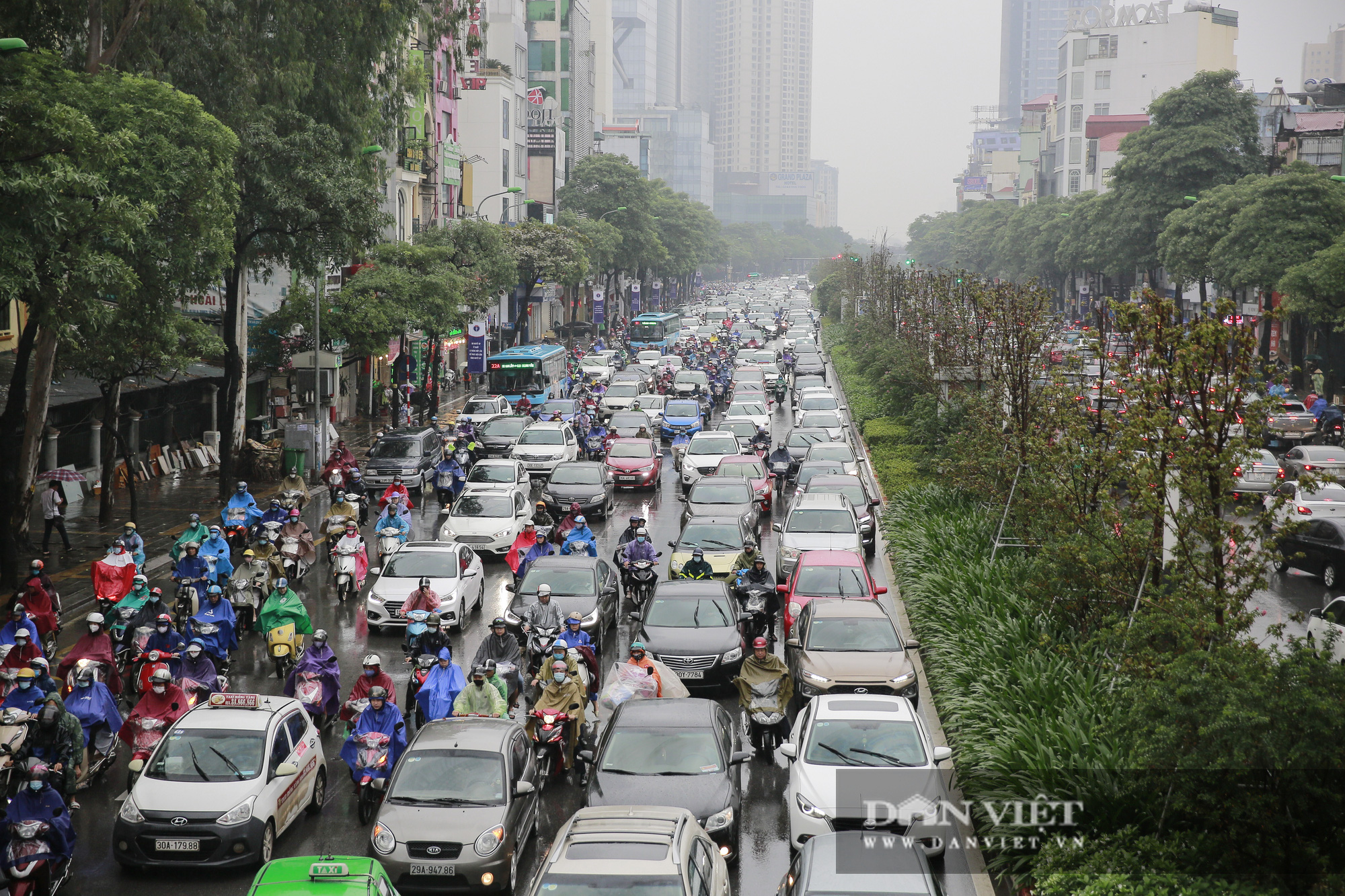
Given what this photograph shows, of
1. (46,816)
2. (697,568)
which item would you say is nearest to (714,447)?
(697,568)

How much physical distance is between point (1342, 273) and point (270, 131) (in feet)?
120

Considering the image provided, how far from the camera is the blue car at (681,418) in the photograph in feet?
135

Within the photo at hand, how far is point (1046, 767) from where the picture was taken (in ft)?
36.0

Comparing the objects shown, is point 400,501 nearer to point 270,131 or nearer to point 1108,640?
point 270,131

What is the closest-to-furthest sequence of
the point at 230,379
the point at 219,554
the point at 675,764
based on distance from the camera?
the point at 675,764 < the point at 219,554 < the point at 230,379

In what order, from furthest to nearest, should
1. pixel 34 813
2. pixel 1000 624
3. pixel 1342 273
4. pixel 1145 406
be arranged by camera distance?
pixel 1342 273, pixel 1000 624, pixel 1145 406, pixel 34 813

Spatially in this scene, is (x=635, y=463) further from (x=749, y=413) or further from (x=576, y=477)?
(x=749, y=413)

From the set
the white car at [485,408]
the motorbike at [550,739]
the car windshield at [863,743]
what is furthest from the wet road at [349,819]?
the white car at [485,408]

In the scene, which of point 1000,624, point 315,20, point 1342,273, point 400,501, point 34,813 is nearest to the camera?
point 34,813

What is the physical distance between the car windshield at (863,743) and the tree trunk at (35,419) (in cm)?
1521

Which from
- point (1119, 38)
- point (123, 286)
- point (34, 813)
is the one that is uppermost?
point (1119, 38)

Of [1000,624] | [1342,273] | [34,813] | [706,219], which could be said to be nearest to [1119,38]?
[706,219]

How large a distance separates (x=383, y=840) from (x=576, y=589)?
27.2 feet

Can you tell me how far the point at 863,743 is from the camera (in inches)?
468
